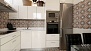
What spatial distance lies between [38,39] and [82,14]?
1.98 metres

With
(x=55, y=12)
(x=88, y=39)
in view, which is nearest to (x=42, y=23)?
(x=55, y=12)

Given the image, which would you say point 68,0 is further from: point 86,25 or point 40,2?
point 86,25

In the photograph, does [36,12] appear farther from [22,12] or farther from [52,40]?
[52,40]

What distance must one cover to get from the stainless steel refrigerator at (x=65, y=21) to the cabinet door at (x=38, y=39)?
2.59 feet

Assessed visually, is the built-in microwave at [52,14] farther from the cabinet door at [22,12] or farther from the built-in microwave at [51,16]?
the cabinet door at [22,12]

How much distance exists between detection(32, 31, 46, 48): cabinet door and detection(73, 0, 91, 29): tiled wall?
1.41m

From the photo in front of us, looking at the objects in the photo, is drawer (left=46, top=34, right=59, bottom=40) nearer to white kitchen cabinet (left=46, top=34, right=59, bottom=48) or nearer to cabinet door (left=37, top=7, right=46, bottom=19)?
white kitchen cabinet (left=46, top=34, right=59, bottom=48)

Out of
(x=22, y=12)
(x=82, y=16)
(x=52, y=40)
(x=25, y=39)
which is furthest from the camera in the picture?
(x=22, y=12)

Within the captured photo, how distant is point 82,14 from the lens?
363 centimetres

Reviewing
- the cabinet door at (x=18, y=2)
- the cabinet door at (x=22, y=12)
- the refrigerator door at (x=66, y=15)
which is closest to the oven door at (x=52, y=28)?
the refrigerator door at (x=66, y=15)

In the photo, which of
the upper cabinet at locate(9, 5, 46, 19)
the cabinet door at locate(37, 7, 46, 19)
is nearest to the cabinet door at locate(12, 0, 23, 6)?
the upper cabinet at locate(9, 5, 46, 19)

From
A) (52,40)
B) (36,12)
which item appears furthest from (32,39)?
(36,12)

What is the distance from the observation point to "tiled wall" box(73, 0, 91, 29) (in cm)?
326

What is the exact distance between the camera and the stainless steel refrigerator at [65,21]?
4375 millimetres
